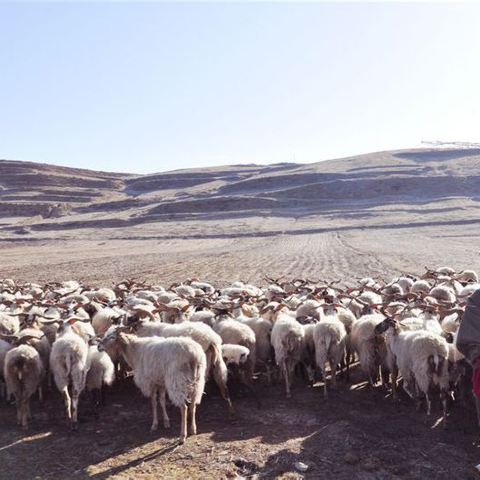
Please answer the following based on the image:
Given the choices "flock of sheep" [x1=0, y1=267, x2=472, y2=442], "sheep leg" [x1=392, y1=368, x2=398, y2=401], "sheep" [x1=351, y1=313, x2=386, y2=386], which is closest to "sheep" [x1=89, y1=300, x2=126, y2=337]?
"flock of sheep" [x1=0, y1=267, x2=472, y2=442]

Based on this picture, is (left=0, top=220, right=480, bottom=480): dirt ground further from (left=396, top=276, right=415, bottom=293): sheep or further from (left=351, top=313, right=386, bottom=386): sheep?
(left=396, top=276, right=415, bottom=293): sheep

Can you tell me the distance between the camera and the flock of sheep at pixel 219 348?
8227mm

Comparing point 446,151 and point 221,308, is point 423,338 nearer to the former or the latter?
point 221,308

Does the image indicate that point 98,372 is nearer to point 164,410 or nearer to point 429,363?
point 164,410

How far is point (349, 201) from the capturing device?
261ft

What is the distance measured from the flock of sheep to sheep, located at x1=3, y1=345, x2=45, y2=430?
2cm

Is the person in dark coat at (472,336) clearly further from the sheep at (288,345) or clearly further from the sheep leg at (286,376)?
the sheep at (288,345)

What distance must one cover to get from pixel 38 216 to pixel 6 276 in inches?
2127

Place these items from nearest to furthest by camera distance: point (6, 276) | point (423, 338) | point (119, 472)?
point (119, 472) < point (423, 338) < point (6, 276)

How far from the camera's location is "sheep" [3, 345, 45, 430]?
8.54 meters

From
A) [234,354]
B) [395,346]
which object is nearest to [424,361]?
[395,346]

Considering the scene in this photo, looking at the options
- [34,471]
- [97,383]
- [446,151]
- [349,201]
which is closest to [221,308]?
[97,383]

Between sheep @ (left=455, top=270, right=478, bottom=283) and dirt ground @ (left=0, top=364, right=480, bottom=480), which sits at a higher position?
sheep @ (left=455, top=270, right=478, bottom=283)

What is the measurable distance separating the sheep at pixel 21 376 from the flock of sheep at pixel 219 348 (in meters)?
0.02
